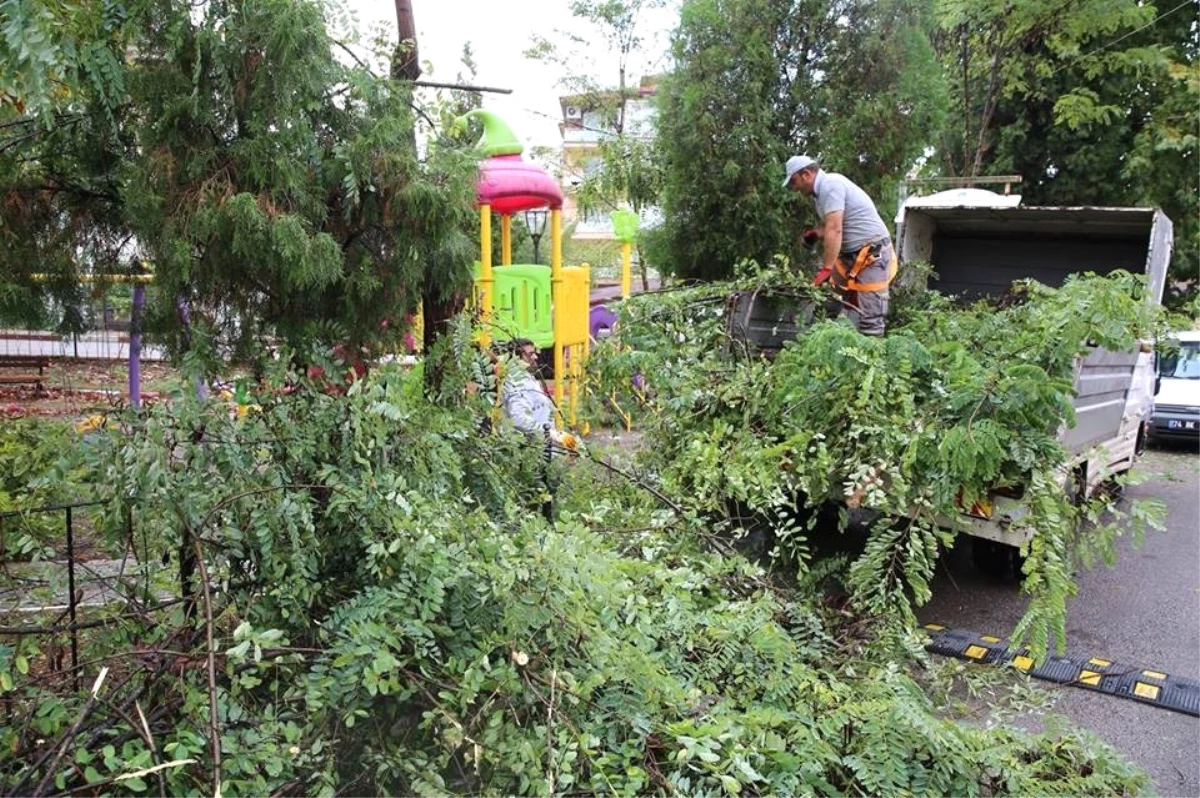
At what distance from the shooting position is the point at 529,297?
1016 cm

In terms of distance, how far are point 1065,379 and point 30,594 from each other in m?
4.41

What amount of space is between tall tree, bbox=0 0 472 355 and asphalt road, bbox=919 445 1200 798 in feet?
11.7

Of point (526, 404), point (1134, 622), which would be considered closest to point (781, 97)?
point (1134, 622)

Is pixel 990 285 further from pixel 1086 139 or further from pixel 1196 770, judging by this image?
pixel 1086 139

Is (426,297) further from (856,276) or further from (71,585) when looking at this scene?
(856,276)

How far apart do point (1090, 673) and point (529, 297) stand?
6976mm

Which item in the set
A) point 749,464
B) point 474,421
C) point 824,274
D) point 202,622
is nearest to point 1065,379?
point 749,464

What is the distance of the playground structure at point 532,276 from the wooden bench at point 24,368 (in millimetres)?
6533

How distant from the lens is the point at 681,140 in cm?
909

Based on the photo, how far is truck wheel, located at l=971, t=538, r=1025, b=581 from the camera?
18.7 ft

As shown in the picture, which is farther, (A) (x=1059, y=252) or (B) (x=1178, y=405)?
(B) (x=1178, y=405)

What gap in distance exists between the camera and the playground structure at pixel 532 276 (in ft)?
29.8

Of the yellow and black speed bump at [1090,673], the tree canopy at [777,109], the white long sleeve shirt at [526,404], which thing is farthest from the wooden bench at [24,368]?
the yellow and black speed bump at [1090,673]

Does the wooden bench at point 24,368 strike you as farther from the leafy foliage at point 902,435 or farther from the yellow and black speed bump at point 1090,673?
the yellow and black speed bump at point 1090,673
